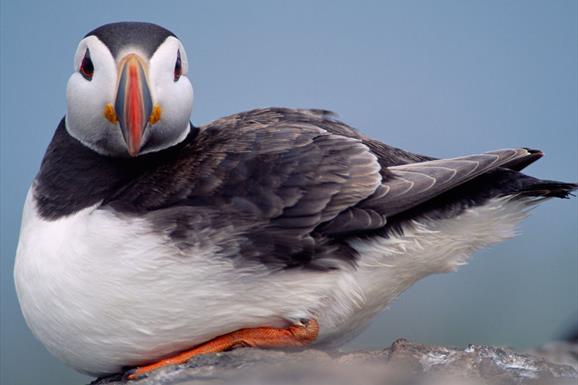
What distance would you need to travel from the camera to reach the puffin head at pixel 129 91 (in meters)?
3.82

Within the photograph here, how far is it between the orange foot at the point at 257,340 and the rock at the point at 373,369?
5cm

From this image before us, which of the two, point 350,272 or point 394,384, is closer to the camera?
point 394,384

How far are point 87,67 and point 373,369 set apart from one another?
1690 millimetres

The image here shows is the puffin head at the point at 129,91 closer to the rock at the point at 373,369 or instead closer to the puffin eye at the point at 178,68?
the puffin eye at the point at 178,68

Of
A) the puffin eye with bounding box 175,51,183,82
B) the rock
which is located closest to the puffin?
the puffin eye with bounding box 175,51,183,82

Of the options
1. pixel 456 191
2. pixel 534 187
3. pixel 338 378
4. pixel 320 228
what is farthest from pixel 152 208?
pixel 534 187

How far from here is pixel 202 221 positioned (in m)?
3.86

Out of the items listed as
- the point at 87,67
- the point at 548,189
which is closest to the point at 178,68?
the point at 87,67

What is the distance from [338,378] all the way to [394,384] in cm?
21

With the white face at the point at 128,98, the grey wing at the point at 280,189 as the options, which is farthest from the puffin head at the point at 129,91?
the grey wing at the point at 280,189

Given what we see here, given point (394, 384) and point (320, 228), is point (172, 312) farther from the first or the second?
point (394, 384)

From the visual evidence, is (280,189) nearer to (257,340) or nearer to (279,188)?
(279,188)

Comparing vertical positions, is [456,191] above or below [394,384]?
above

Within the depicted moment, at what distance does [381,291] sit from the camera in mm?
4188
